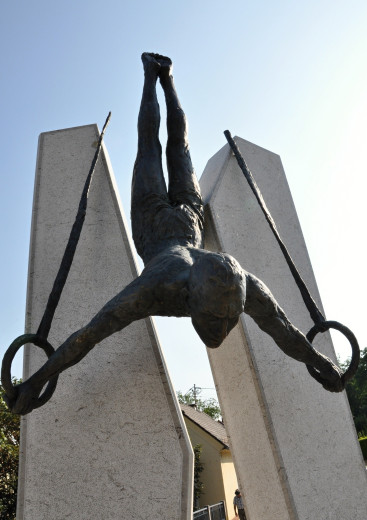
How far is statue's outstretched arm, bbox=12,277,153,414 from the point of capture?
251 cm

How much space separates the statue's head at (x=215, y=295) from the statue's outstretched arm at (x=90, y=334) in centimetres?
32

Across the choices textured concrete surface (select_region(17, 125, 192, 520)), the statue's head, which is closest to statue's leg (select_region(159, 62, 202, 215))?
textured concrete surface (select_region(17, 125, 192, 520))

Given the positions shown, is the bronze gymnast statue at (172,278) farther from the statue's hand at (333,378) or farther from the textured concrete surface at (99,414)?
the textured concrete surface at (99,414)

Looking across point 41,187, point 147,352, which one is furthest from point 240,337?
point 41,187

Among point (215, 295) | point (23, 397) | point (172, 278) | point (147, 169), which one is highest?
point (147, 169)

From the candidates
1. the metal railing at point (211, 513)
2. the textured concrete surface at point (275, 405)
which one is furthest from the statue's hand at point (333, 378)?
the metal railing at point (211, 513)

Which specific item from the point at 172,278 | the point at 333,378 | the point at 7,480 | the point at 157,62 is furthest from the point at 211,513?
the point at 157,62

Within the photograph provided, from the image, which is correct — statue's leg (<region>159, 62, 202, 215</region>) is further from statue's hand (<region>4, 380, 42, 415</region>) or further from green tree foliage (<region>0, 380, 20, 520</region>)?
green tree foliage (<region>0, 380, 20, 520</region>)

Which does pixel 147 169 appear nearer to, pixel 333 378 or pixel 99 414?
pixel 99 414

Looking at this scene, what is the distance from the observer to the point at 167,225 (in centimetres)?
318

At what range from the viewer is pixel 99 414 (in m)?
3.28

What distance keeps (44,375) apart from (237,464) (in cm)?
219

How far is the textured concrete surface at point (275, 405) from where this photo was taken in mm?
3529

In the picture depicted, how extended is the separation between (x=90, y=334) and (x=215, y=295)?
2.42 ft
